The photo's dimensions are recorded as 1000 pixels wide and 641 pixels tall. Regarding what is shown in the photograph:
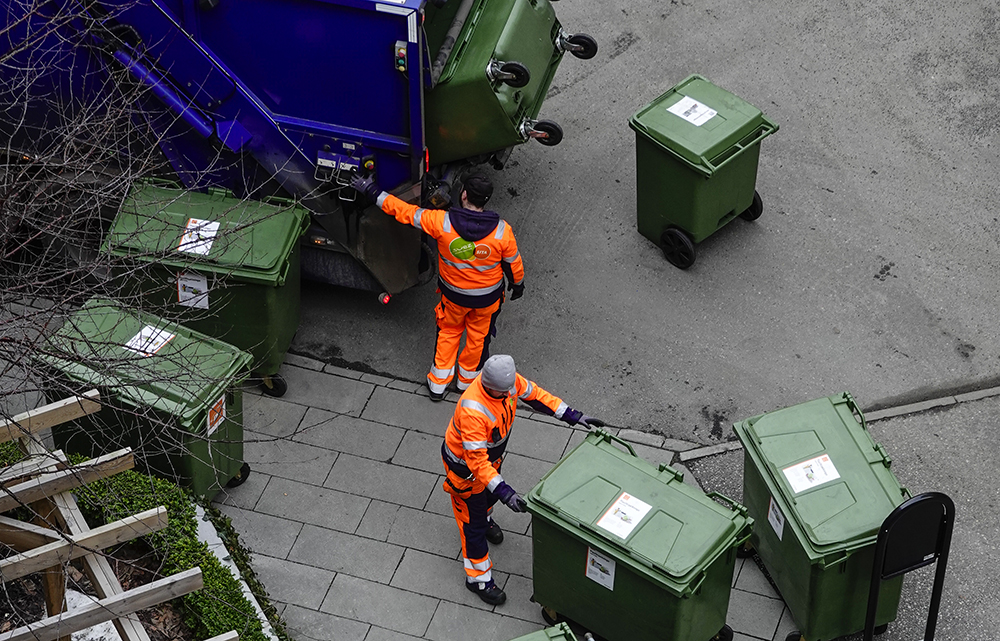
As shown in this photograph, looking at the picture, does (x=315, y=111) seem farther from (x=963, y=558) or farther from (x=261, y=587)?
(x=963, y=558)

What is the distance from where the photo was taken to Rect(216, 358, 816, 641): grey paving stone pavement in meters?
6.55

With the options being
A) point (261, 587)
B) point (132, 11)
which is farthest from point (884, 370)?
point (132, 11)

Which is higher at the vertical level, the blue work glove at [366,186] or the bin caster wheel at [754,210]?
the blue work glove at [366,186]

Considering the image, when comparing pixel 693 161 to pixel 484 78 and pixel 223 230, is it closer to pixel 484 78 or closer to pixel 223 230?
pixel 484 78

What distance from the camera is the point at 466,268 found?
7242 mm

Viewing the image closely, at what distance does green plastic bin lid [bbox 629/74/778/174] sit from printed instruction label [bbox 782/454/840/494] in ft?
7.75

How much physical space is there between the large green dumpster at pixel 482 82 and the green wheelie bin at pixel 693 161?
0.89 meters

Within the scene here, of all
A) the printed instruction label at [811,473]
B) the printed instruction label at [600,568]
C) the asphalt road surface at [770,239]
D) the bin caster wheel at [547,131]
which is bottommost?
the asphalt road surface at [770,239]

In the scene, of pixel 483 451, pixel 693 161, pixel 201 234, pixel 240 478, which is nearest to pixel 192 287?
pixel 201 234

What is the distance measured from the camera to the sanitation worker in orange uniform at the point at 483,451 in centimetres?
607

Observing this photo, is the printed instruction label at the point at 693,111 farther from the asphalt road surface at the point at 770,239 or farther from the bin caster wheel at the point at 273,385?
the bin caster wheel at the point at 273,385

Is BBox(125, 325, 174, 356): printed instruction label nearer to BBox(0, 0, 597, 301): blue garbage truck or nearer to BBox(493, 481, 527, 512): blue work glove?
BBox(0, 0, 597, 301): blue garbage truck

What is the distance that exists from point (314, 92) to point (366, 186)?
60cm

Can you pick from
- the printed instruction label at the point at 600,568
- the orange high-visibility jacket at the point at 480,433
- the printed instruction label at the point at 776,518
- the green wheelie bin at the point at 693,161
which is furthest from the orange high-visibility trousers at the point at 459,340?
the printed instruction label at the point at 776,518
